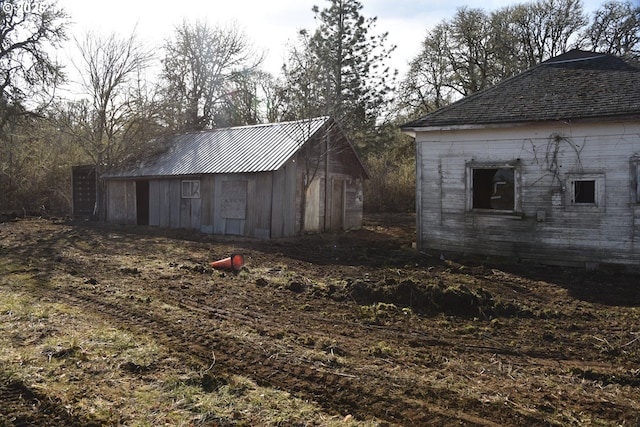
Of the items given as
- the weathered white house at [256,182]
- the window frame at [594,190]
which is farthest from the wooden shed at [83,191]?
the window frame at [594,190]

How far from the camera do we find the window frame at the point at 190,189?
1931 cm

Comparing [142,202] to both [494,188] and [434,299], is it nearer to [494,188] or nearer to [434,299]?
[494,188]

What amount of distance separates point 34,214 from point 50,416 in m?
27.4

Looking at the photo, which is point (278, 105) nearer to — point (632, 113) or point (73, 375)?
point (632, 113)

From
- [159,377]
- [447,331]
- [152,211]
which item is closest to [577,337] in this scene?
[447,331]

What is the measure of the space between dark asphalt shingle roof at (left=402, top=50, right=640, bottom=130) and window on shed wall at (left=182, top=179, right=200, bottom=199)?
944cm

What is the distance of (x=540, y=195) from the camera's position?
38.6ft

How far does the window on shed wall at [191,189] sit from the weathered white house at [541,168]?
9.53m

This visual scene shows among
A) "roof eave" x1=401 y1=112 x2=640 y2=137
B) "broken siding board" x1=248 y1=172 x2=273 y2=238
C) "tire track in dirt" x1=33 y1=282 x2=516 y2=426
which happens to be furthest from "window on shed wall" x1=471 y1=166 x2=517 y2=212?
"tire track in dirt" x1=33 y1=282 x2=516 y2=426

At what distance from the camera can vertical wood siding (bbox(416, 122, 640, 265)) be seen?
35.6 feet

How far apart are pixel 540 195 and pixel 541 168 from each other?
0.64m

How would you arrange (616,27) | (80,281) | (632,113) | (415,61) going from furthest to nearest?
(415,61), (616,27), (632,113), (80,281)

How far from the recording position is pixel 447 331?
21.2 feet

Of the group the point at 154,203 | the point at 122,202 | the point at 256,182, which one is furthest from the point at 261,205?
the point at 122,202
